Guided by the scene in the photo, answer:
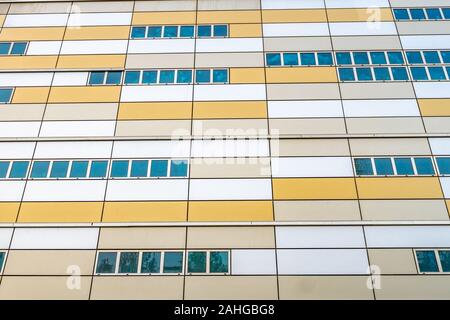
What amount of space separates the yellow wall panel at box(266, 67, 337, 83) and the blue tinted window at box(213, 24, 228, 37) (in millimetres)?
3659

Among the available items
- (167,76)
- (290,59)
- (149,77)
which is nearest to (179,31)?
(167,76)

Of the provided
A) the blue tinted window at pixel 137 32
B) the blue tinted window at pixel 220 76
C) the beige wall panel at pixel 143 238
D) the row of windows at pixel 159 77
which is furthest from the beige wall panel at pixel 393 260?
the blue tinted window at pixel 137 32

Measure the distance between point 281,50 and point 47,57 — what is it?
13324 mm

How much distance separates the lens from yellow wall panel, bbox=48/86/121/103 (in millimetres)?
17844

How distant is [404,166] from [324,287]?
6895 mm

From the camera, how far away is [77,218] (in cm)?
1516

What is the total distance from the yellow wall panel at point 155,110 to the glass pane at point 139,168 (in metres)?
2.49

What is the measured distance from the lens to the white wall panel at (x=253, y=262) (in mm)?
14109

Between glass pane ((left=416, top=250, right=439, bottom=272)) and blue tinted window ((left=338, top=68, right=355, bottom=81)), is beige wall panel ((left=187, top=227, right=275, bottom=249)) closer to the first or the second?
glass pane ((left=416, top=250, right=439, bottom=272))

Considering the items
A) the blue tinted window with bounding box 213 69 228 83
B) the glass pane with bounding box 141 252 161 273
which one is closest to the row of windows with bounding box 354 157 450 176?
the blue tinted window with bounding box 213 69 228 83

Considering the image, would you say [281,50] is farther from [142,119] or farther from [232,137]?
[142,119]

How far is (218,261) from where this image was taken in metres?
14.3

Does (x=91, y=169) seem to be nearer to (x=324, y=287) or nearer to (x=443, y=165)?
(x=324, y=287)

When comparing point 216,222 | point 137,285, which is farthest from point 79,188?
point 216,222
